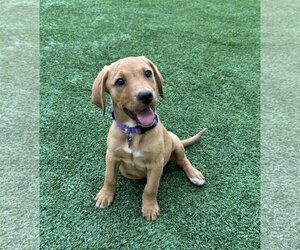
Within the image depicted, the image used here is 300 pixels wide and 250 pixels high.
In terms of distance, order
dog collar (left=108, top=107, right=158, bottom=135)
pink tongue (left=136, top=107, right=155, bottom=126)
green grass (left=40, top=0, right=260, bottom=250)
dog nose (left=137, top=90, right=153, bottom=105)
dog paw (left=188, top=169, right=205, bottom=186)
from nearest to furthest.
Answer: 1. dog nose (left=137, top=90, right=153, bottom=105)
2. pink tongue (left=136, top=107, right=155, bottom=126)
3. dog collar (left=108, top=107, right=158, bottom=135)
4. green grass (left=40, top=0, right=260, bottom=250)
5. dog paw (left=188, top=169, right=205, bottom=186)

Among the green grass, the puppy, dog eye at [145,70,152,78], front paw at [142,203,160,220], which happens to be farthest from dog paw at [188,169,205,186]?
dog eye at [145,70,152,78]

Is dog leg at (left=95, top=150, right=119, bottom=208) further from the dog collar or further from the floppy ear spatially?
the floppy ear

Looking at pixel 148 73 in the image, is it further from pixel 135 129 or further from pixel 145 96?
pixel 135 129

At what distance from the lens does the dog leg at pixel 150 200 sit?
278cm

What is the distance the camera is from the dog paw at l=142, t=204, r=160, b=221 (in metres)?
2.84

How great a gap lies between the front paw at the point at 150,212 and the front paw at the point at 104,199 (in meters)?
0.24

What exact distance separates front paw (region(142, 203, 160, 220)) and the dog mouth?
0.63 m

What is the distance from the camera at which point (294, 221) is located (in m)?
2.86

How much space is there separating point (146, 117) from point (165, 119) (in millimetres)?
1287

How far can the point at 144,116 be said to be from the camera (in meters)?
2.52

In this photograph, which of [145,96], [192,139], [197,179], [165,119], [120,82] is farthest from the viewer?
[165,119]

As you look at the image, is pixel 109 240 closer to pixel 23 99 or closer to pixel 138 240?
pixel 138 240

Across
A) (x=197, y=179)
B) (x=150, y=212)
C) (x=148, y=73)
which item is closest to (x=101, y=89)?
(x=148, y=73)

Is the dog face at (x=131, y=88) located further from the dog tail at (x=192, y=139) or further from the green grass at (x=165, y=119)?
the dog tail at (x=192, y=139)
